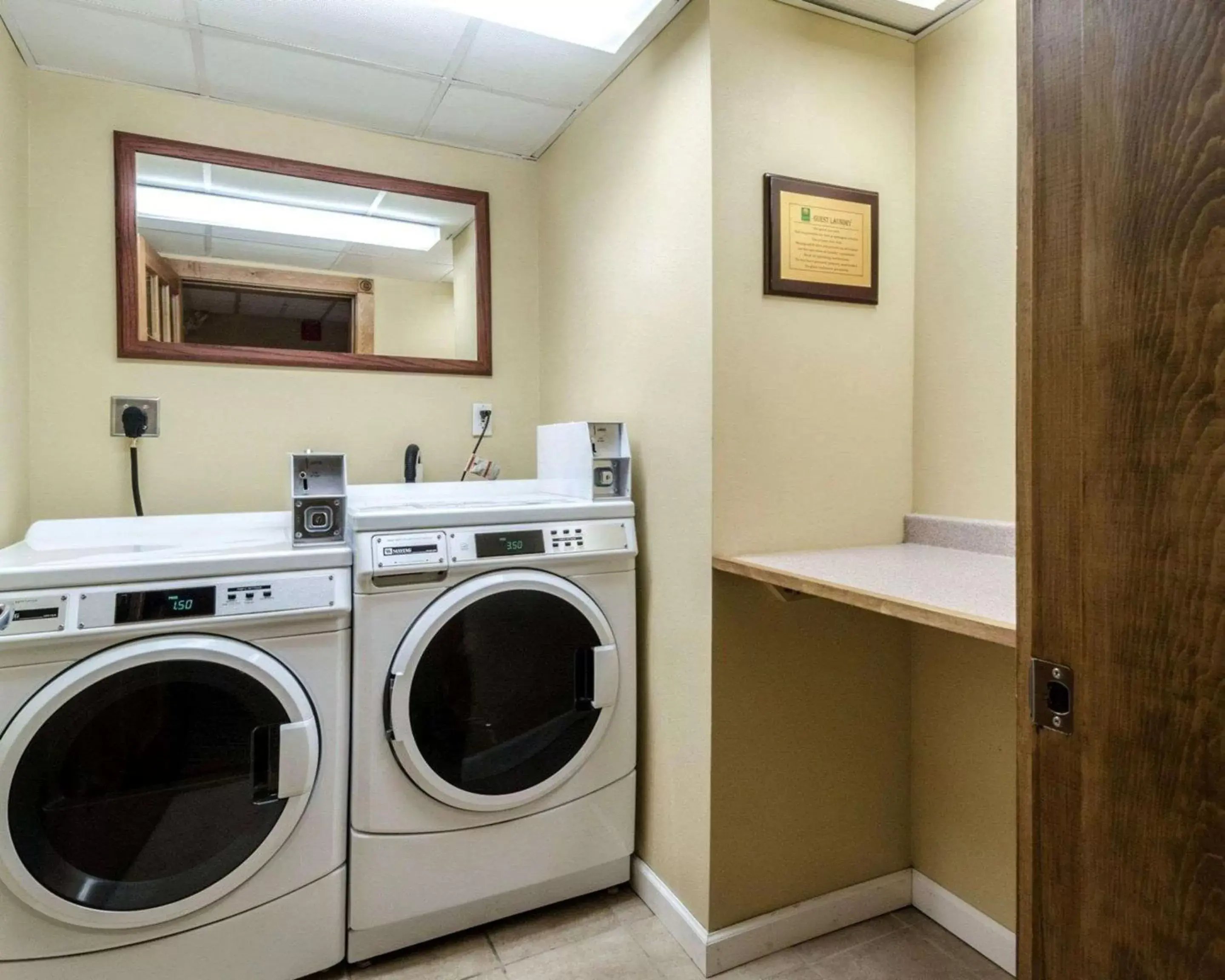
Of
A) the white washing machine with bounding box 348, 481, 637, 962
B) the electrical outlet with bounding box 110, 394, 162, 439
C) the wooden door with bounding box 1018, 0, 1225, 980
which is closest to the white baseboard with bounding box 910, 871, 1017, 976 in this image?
the white washing machine with bounding box 348, 481, 637, 962

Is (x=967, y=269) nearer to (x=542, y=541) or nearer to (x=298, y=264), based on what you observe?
(x=542, y=541)

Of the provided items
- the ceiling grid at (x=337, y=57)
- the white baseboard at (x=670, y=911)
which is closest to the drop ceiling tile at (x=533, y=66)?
the ceiling grid at (x=337, y=57)

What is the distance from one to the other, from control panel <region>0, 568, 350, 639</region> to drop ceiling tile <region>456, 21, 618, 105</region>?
147 cm

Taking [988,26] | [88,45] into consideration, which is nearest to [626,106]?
[988,26]

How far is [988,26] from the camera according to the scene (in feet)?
5.45

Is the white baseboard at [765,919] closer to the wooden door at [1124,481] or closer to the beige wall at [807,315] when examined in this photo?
the beige wall at [807,315]

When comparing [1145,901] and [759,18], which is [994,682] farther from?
[759,18]

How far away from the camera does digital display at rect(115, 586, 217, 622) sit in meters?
1.40

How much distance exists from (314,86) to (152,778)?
196 centimetres

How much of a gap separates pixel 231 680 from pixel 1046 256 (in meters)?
1.60

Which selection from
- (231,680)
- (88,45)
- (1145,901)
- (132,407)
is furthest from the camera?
(132,407)

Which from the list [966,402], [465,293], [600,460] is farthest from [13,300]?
[966,402]

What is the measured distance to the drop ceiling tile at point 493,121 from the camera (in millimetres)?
2229

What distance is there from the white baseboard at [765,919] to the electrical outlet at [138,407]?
1935 mm
